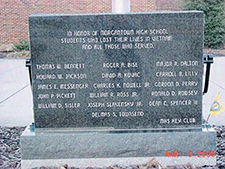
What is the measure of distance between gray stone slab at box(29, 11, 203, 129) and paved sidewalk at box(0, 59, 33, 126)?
87.2 inches

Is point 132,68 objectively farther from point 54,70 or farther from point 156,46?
point 54,70

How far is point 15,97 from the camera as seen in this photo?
8.54m

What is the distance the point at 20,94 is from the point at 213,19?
1139 cm

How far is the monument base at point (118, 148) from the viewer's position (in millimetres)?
4363

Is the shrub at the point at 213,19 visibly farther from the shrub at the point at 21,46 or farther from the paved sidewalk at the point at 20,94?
the shrub at the point at 21,46

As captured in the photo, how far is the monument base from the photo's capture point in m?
4.36

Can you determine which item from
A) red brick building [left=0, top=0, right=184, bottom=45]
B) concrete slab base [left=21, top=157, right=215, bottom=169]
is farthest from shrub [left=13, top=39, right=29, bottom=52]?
concrete slab base [left=21, top=157, right=215, bottom=169]

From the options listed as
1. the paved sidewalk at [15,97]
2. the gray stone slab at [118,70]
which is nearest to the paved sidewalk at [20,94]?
the paved sidewalk at [15,97]

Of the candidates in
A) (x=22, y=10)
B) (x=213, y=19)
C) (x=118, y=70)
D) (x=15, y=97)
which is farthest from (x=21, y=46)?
Answer: (x=118, y=70)

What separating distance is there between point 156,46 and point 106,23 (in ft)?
1.77

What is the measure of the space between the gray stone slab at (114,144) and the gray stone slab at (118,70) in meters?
0.12

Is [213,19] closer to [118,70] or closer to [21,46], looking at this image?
[21,46]

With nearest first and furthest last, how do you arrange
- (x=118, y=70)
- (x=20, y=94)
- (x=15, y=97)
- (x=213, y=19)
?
(x=118, y=70)
(x=15, y=97)
(x=20, y=94)
(x=213, y=19)

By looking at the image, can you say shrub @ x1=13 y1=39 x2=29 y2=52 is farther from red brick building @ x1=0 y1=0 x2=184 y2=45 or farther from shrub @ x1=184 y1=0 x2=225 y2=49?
shrub @ x1=184 y1=0 x2=225 y2=49
